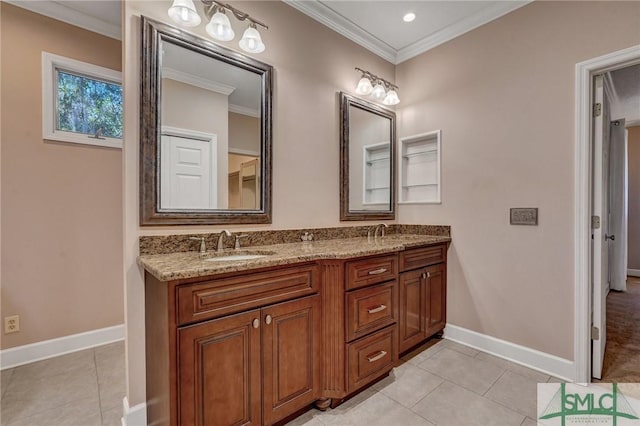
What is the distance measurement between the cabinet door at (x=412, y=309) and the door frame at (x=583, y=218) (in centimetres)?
98

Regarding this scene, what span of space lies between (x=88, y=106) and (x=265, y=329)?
2.52 metres

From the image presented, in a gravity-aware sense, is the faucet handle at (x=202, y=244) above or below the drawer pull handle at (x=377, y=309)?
A: above

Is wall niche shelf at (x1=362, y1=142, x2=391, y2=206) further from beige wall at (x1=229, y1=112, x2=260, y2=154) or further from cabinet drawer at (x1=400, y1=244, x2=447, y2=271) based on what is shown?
beige wall at (x1=229, y1=112, x2=260, y2=154)

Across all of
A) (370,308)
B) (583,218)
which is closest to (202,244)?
(370,308)

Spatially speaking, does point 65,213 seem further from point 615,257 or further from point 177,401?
point 615,257

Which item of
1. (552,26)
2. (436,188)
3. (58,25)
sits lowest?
(436,188)

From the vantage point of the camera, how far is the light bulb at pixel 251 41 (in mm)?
1858

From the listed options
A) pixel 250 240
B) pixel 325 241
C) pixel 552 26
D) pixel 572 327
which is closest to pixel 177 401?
pixel 250 240

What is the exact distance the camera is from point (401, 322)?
2143mm

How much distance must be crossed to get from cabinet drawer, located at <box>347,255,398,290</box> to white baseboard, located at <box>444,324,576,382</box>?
3.61ft

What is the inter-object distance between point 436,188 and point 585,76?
4.16 ft

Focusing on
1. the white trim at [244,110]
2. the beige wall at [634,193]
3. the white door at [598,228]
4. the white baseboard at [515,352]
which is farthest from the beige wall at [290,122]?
the beige wall at [634,193]

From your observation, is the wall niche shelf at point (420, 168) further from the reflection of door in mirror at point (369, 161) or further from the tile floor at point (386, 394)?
the tile floor at point (386, 394)

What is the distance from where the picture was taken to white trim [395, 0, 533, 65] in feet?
7.39
